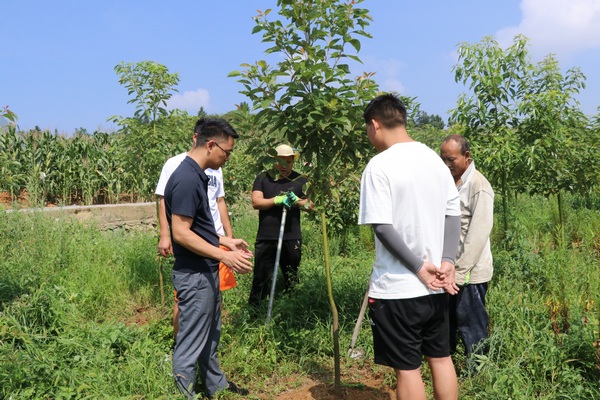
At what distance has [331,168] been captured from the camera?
4.25m

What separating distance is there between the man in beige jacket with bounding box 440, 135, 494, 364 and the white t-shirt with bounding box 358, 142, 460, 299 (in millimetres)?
1026

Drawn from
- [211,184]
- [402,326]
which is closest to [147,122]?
[211,184]

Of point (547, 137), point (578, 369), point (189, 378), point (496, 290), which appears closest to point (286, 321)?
point (189, 378)

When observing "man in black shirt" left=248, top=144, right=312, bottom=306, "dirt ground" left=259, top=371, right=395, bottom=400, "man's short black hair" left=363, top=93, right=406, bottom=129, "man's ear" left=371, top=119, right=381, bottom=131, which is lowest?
"dirt ground" left=259, top=371, right=395, bottom=400

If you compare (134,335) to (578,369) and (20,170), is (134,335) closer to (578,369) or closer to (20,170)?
(578,369)

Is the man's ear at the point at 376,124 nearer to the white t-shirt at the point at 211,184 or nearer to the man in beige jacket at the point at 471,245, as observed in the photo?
the man in beige jacket at the point at 471,245

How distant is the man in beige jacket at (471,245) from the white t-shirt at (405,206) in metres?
1.03

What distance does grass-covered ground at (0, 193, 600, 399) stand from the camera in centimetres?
367

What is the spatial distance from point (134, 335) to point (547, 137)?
4.93 meters

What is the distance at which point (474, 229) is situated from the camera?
12.4 feet

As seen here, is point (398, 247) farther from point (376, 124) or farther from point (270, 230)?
point (270, 230)

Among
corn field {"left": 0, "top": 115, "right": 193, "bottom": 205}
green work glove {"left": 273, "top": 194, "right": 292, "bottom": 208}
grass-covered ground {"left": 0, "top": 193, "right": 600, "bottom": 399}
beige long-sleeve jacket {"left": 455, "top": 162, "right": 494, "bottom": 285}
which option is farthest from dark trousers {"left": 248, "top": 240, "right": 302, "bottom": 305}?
corn field {"left": 0, "top": 115, "right": 193, "bottom": 205}

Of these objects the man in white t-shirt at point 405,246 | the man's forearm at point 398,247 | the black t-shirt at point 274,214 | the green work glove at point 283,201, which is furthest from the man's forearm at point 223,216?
the man's forearm at point 398,247

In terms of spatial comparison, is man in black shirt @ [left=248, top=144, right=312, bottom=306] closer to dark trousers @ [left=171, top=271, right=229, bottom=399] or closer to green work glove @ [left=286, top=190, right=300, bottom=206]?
green work glove @ [left=286, top=190, right=300, bottom=206]
